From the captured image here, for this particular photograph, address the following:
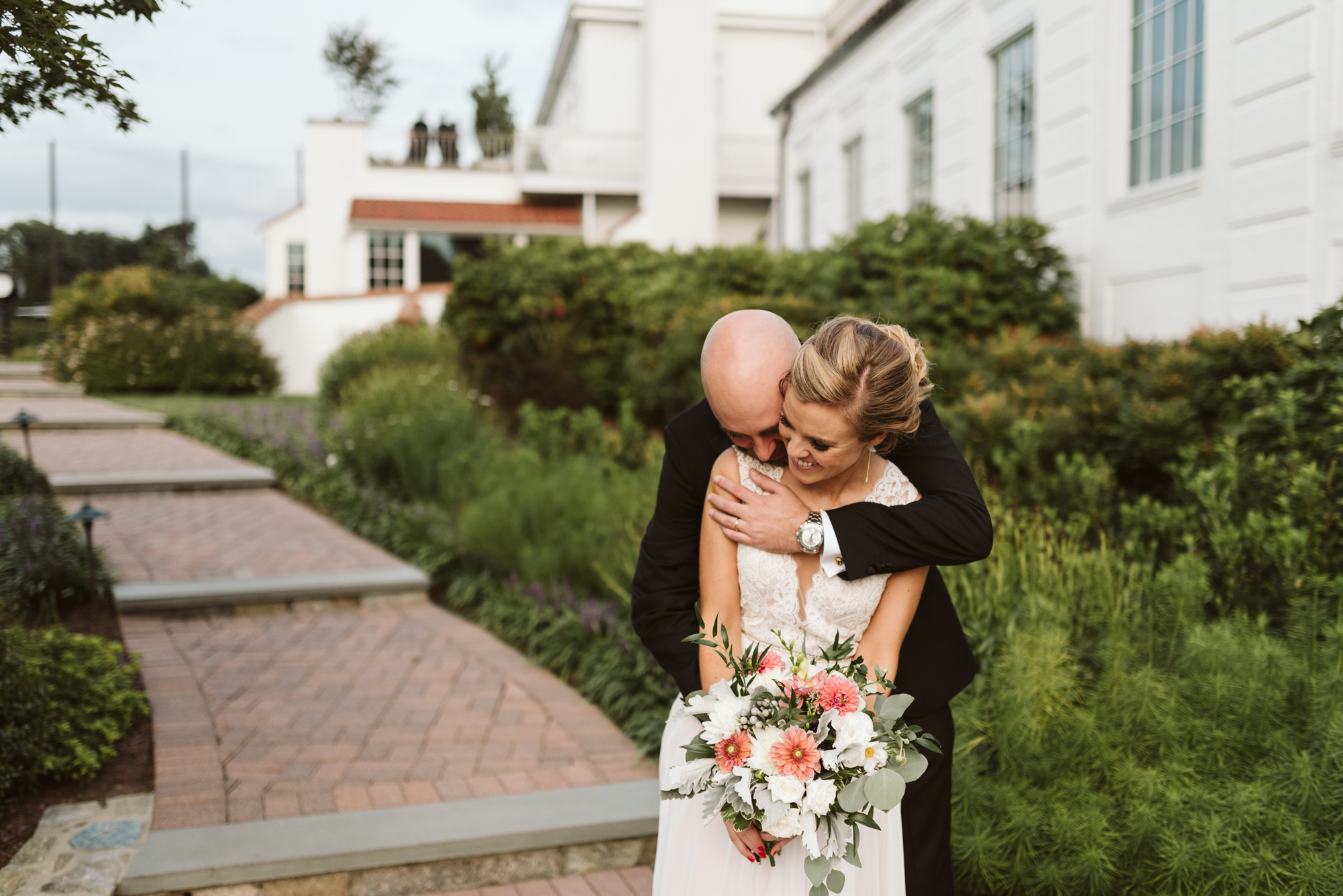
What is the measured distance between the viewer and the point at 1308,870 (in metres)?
2.23

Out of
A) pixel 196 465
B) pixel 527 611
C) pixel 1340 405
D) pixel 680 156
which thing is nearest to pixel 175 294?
pixel 680 156

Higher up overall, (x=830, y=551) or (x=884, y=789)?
(x=830, y=551)

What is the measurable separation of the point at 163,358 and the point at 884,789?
19348 mm

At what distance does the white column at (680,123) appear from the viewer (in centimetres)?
1917

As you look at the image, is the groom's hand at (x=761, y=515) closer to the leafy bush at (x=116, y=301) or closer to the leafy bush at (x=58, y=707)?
the leafy bush at (x=58, y=707)

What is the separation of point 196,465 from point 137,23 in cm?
779

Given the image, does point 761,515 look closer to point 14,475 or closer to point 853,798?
point 853,798

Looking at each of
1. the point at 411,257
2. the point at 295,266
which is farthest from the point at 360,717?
the point at 295,266

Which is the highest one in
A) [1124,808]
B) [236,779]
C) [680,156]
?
[680,156]

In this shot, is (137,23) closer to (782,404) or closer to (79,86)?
(79,86)

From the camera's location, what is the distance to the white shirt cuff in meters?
1.83

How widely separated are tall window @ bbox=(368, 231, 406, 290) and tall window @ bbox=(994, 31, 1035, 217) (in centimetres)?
1713

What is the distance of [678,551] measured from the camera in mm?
2068

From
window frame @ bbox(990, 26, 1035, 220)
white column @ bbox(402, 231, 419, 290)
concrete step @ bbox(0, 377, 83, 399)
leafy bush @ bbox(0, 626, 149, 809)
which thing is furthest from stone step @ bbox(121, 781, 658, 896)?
white column @ bbox(402, 231, 419, 290)
